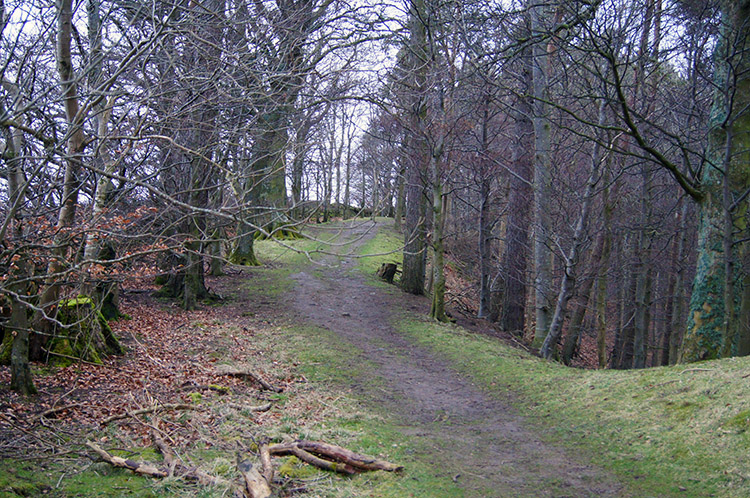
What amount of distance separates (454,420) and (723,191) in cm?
456

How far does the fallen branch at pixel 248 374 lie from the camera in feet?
23.9

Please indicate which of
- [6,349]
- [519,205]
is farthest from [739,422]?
[519,205]

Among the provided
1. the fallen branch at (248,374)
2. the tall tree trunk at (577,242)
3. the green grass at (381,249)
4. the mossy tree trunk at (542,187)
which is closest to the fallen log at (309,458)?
the fallen branch at (248,374)

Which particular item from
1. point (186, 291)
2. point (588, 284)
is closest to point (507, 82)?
point (588, 284)

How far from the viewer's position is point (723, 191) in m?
7.12

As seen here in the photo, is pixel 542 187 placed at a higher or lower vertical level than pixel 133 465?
higher

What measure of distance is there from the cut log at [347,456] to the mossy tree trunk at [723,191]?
472cm

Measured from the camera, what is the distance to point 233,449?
513cm

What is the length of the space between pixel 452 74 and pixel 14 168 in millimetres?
8064

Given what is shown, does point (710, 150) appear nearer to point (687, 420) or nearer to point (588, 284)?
point (687, 420)

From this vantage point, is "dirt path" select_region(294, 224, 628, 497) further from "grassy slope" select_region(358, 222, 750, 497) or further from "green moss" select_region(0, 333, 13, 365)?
"green moss" select_region(0, 333, 13, 365)

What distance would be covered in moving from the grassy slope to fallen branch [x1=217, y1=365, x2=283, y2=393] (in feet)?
10.3

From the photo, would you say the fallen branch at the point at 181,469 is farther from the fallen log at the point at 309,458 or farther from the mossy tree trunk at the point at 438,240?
the mossy tree trunk at the point at 438,240

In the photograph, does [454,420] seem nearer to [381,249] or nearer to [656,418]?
[656,418]
